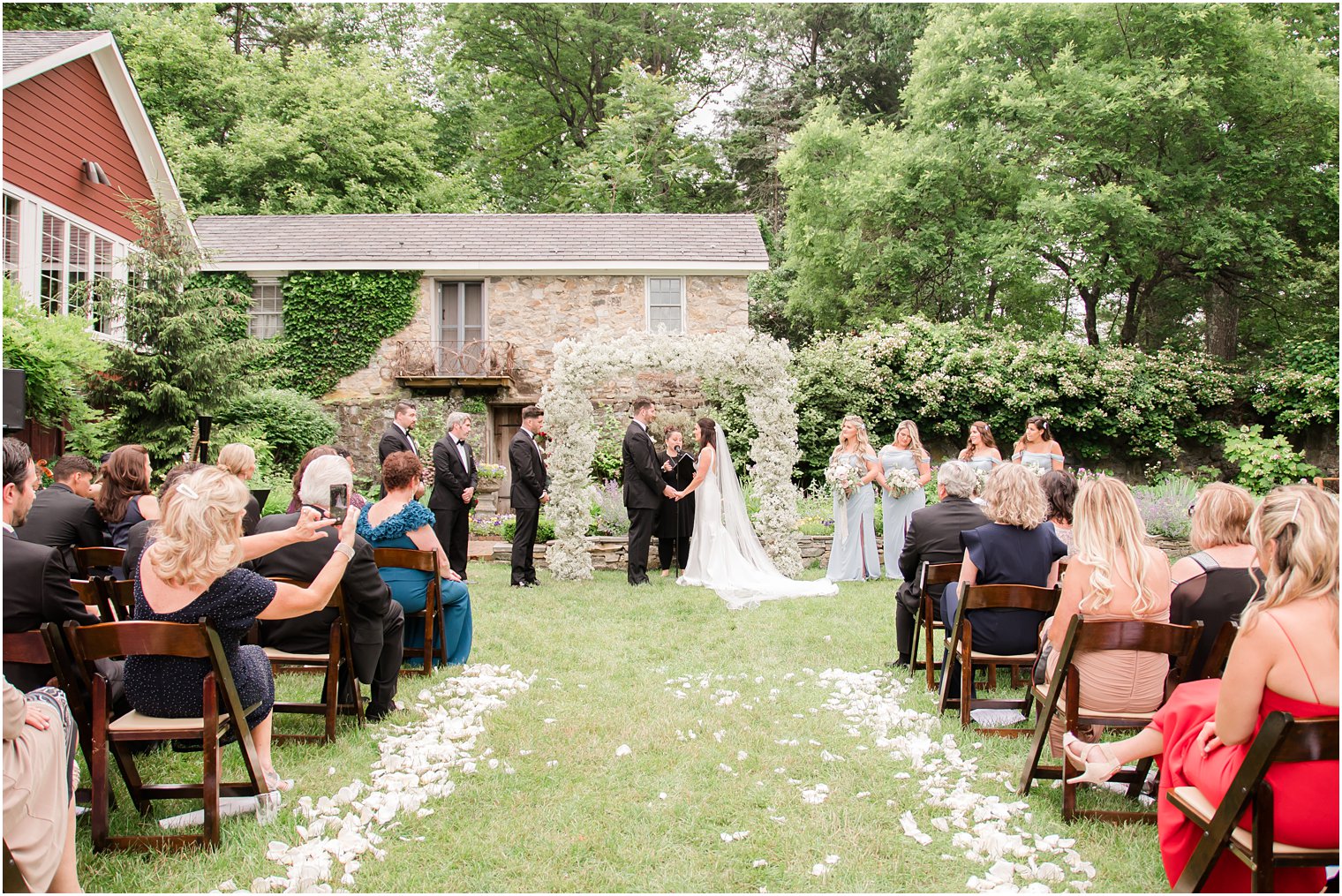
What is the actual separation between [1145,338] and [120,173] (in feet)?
80.7

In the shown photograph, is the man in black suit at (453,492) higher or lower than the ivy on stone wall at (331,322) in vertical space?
lower

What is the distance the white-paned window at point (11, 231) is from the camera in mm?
13273

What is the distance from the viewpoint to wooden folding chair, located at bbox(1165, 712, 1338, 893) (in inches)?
98.4

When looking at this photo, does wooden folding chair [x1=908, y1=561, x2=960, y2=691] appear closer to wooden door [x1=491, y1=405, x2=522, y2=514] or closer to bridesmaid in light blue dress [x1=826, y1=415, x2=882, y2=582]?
bridesmaid in light blue dress [x1=826, y1=415, x2=882, y2=582]

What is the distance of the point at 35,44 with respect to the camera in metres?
14.4

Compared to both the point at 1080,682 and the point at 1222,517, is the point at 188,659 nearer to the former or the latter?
the point at 1080,682

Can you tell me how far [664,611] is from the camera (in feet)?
Answer: 28.1

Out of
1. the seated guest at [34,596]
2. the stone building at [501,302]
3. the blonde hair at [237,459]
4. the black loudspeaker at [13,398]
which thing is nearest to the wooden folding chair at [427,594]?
the blonde hair at [237,459]

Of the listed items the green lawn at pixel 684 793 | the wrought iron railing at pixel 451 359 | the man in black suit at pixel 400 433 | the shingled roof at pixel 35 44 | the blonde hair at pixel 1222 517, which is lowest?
the green lawn at pixel 684 793

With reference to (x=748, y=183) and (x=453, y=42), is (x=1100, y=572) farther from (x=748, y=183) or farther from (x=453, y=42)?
(x=453, y=42)

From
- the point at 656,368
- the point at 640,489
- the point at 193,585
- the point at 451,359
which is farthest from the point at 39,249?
the point at 193,585

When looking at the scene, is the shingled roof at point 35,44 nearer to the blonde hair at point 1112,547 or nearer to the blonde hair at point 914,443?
the blonde hair at point 914,443

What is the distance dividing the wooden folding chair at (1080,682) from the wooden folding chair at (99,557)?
5342 millimetres

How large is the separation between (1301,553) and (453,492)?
801cm
